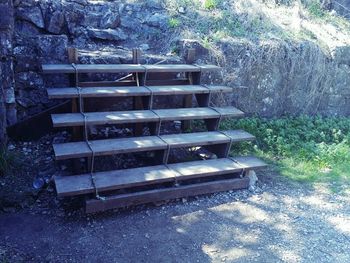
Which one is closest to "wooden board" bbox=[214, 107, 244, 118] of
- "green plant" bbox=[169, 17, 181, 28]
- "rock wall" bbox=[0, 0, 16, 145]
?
"green plant" bbox=[169, 17, 181, 28]

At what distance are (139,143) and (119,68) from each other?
1047 millimetres

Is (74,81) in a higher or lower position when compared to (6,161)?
higher

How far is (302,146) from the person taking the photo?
5238 millimetres

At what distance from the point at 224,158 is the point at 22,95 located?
2.51 m

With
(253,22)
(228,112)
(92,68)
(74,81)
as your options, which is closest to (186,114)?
(228,112)

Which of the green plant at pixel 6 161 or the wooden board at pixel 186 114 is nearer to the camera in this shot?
the green plant at pixel 6 161

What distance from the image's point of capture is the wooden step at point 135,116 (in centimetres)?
376

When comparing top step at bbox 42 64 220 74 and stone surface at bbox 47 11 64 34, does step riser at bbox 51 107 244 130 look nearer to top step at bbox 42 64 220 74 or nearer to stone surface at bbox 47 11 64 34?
top step at bbox 42 64 220 74

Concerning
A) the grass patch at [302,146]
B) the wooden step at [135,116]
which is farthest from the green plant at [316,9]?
the wooden step at [135,116]

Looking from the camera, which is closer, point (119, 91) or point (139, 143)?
point (139, 143)

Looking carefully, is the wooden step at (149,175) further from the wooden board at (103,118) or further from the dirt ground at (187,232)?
the wooden board at (103,118)

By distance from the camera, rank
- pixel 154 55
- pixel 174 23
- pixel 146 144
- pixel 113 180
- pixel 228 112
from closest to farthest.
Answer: pixel 113 180, pixel 146 144, pixel 228 112, pixel 154 55, pixel 174 23

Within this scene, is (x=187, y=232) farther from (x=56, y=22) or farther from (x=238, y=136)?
(x=56, y=22)

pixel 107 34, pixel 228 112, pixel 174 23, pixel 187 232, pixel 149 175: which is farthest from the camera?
pixel 174 23
